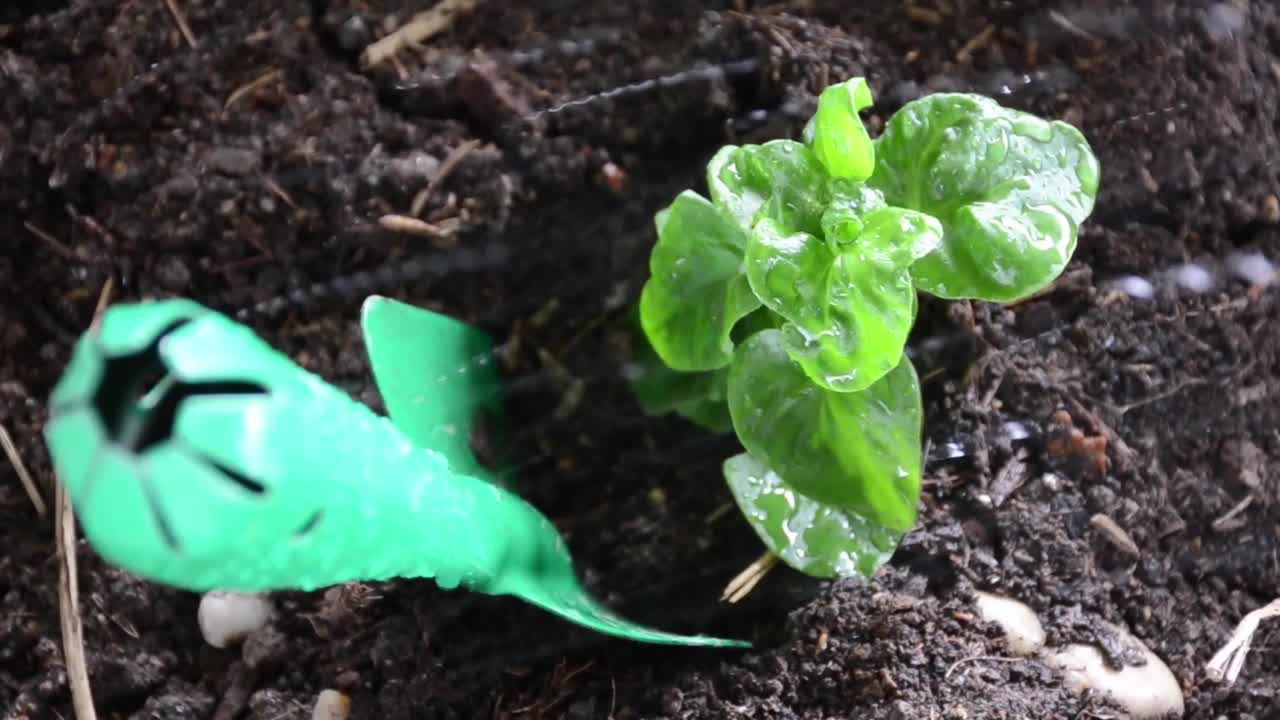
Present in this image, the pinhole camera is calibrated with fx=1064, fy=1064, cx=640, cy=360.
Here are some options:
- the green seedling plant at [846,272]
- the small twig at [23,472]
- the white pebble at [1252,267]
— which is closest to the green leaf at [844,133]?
the green seedling plant at [846,272]

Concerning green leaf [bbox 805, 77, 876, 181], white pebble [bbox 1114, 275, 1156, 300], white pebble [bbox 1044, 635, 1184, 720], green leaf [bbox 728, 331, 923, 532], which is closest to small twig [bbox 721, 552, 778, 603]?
green leaf [bbox 728, 331, 923, 532]

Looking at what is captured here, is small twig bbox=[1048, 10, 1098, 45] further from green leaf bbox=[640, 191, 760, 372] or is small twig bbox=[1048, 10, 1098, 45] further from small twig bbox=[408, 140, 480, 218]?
small twig bbox=[408, 140, 480, 218]

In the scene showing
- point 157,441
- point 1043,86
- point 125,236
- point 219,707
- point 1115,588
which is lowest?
point 1115,588

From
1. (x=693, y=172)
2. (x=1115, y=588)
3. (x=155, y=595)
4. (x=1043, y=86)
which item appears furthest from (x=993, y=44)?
(x=155, y=595)

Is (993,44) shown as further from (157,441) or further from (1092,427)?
(157,441)

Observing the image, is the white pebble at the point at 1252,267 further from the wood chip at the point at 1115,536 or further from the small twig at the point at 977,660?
the small twig at the point at 977,660
